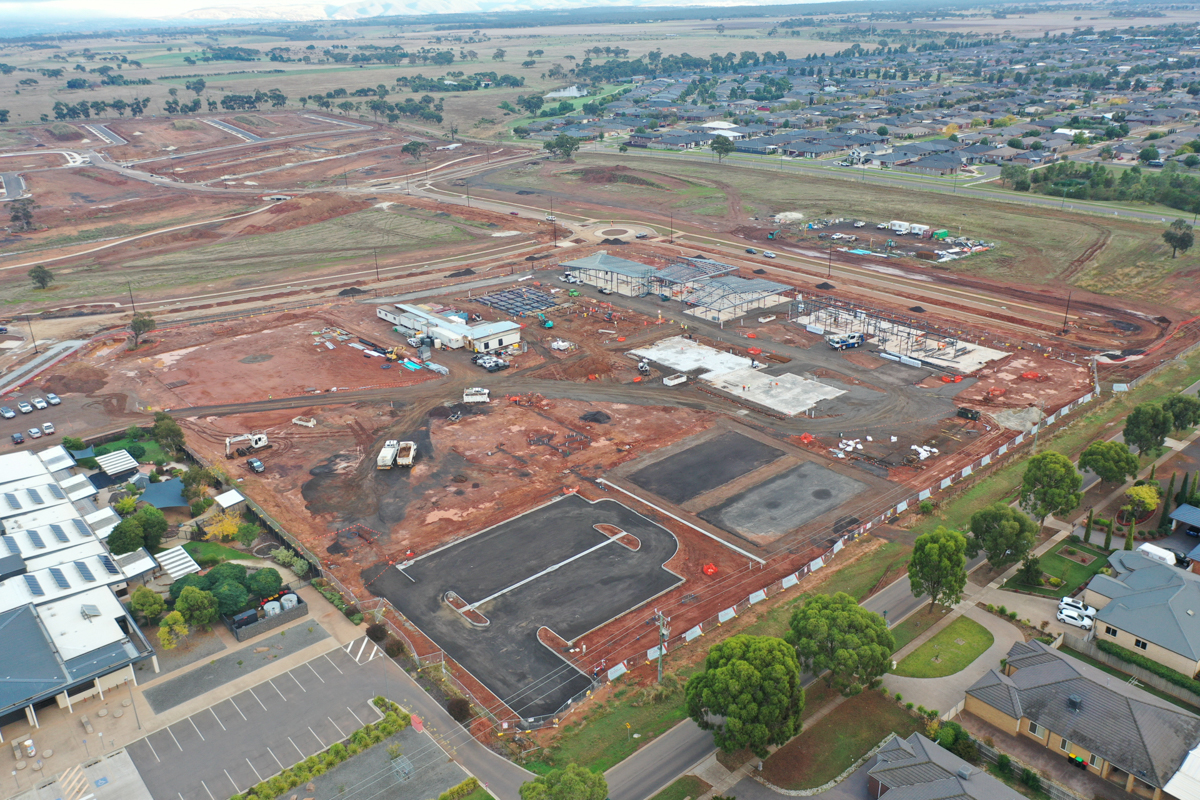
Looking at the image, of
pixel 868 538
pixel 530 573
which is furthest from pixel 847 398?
pixel 530 573

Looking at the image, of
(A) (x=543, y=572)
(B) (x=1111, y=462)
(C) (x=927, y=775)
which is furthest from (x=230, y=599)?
(B) (x=1111, y=462)

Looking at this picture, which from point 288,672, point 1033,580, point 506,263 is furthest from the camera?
point 506,263

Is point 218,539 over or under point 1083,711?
under

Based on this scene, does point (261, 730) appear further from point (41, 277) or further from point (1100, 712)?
point (41, 277)

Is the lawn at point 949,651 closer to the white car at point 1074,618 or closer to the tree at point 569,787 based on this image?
the white car at point 1074,618

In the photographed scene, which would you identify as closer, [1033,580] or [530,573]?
[1033,580]

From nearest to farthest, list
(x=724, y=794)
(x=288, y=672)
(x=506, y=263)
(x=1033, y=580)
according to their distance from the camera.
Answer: (x=724, y=794)
(x=288, y=672)
(x=1033, y=580)
(x=506, y=263)

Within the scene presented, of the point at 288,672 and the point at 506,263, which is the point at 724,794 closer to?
the point at 288,672
